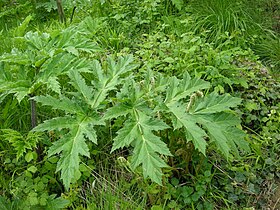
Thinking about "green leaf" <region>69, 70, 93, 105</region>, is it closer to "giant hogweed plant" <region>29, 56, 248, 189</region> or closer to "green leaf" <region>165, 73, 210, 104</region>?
"giant hogweed plant" <region>29, 56, 248, 189</region>

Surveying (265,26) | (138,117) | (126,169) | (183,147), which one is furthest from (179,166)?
(265,26)

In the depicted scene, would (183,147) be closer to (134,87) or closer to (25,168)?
(134,87)

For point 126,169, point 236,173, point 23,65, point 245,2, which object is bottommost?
point 236,173

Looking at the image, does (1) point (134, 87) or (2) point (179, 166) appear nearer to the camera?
(1) point (134, 87)

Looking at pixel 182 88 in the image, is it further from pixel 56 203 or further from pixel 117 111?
pixel 56 203

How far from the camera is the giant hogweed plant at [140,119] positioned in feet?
6.79

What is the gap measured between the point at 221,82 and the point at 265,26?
1.21 metres

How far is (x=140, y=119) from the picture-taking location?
216 centimetres

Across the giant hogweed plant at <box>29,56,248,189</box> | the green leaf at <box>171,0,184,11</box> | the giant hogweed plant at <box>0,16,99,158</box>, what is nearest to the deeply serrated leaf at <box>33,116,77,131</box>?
the giant hogweed plant at <box>29,56,248,189</box>

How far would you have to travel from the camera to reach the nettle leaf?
7.45 feet

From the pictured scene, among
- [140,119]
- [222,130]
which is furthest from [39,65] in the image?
[222,130]

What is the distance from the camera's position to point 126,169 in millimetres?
2598

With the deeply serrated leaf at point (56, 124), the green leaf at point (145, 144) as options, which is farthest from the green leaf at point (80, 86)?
the green leaf at point (145, 144)

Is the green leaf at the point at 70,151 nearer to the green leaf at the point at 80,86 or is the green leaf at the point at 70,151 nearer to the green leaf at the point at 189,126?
the green leaf at the point at 80,86
